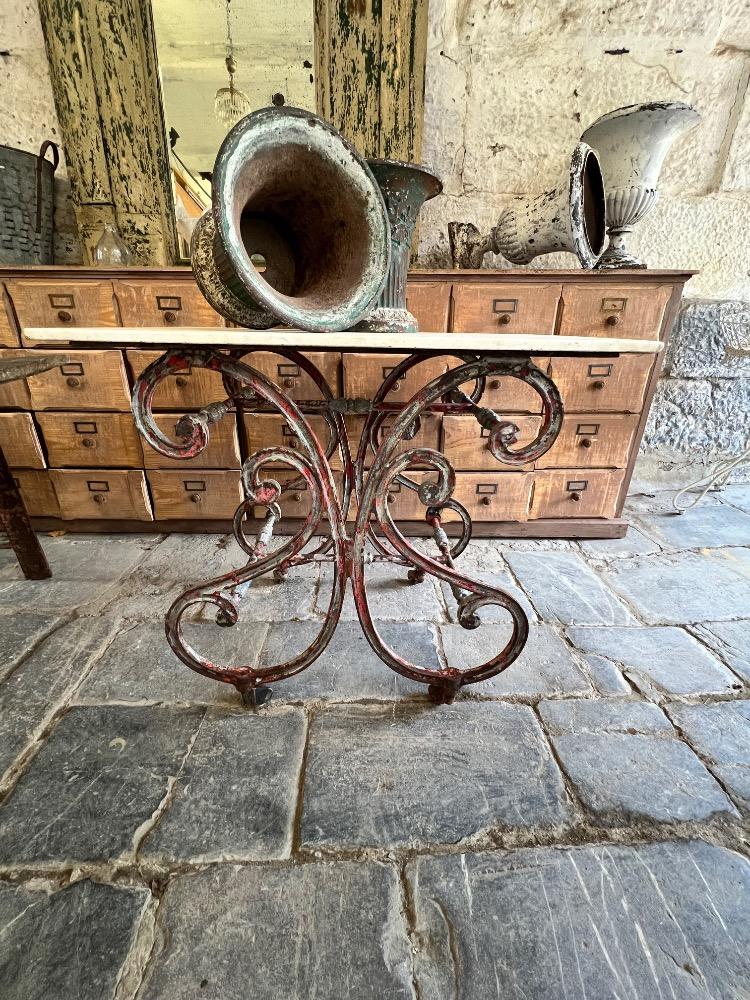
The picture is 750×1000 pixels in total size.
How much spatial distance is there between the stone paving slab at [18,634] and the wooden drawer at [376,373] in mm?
1370

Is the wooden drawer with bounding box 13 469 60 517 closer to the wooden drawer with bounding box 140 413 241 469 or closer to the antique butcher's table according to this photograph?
the wooden drawer with bounding box 140 413 241 469

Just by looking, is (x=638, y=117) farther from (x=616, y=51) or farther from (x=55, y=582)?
(x=55, y=582)

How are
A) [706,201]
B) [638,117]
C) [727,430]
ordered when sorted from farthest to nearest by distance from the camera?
[727,430]
[706,201]
[638,117]

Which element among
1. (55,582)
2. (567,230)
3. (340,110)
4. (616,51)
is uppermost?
(616,51)

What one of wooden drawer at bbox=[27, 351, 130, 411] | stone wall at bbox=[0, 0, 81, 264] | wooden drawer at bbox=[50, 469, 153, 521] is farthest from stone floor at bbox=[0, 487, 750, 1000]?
stone wall at bbox=[0, 0, 81, 264]

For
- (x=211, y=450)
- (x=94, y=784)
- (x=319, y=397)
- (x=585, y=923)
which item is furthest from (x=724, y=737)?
(x=211, y=450)

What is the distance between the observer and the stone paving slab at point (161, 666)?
118 cm

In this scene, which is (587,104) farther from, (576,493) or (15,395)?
(15,395)

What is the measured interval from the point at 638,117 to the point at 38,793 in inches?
108

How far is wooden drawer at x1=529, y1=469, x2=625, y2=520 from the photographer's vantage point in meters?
2.00

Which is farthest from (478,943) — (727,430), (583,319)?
(727,430)

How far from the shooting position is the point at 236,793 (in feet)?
3.05

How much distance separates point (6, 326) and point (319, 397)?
1.28 metres

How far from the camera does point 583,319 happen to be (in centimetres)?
176
